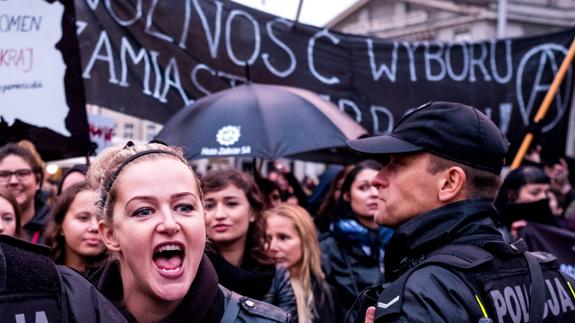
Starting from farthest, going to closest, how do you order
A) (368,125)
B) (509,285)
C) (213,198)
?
1. (368,125)
2. (213,198)
3. (509,285)

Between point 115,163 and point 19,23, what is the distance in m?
2.24

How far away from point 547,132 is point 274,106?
329cm

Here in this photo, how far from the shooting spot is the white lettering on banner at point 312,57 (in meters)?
6.19

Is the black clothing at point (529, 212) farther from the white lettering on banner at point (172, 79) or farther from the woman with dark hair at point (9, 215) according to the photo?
the woman with dark hair at point (9, 215)

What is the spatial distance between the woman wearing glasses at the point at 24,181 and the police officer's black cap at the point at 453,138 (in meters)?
2.57

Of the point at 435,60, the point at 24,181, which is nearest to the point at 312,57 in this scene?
the point at 435,60

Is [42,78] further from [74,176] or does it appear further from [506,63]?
[506,63]

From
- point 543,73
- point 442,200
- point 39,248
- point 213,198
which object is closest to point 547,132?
point 543,73

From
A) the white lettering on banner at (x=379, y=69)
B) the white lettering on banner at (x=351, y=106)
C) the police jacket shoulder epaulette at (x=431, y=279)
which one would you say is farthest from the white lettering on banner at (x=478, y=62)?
the police jacket shoulder epaulette at (x=431, y=279)

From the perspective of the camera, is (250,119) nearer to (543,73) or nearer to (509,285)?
(509,285)

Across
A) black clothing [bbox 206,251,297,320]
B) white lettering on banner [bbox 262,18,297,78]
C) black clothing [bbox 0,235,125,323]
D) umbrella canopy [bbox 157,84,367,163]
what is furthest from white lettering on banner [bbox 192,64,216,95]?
black clothing [bbox 0,235,125,323]

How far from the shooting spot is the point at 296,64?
20.1 ft

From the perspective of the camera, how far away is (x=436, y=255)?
2.06 m

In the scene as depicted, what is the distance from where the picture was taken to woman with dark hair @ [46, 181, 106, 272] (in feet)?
11.2
